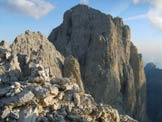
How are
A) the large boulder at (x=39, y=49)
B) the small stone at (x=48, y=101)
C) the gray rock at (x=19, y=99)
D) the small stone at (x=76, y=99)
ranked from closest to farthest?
the gray rock at (x=19, y=99)
the small stone at (x=48, y=101)
the small stone at (x=76, y=99)
the large boulder at (x=39, y=49)

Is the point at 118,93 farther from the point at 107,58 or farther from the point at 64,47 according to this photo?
the point at 64,47

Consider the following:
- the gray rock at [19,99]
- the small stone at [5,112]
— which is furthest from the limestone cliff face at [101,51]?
the small stone at [5,112]

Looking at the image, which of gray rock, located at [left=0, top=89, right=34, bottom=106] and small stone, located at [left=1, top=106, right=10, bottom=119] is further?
gray rock, located at [left=0, top=89, right=34, bottom=106]

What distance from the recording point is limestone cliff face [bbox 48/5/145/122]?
98.2 m

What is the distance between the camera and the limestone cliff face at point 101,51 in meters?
98.2

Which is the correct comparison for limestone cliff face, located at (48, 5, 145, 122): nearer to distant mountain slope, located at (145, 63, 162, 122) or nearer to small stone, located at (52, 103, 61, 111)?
distant mountain slope, located at (145, 63, 162, 122)

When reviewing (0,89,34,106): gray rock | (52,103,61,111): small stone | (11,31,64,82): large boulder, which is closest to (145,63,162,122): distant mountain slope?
(11,31,64,82): large boulder

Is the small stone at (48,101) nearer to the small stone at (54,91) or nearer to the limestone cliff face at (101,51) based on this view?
the small stone at (54,91)

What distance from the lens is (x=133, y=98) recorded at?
362ft

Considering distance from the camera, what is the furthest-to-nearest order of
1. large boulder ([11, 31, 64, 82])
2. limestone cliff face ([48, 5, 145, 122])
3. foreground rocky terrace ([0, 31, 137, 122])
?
limestone cliff face ([48, 5, 145, 122]) → large boulder ([11, 31, 64, 82]) → foreground rocky terrace ([0, 31, 137, 122])

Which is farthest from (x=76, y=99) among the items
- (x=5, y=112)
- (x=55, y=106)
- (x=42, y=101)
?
(x=5, y=112)

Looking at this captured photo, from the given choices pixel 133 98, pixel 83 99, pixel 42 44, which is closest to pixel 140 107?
pixel 133 98

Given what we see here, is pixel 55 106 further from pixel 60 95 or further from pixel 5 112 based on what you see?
pixel 5 112

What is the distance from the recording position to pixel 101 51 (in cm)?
10138
